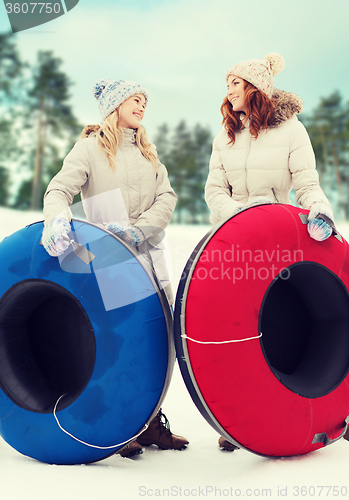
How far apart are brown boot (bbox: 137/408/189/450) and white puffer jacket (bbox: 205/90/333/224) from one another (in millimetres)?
1015

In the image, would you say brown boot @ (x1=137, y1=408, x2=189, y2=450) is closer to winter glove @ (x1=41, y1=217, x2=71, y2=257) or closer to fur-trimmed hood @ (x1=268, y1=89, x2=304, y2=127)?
winter glove @ (x1=41, y1=217, x2=71, y2=257)

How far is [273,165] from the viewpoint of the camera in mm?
1975

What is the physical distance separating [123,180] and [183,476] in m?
1.24

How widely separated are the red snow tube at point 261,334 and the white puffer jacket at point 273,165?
208 millimetres

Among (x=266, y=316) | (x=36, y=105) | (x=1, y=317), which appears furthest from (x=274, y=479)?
(x=36, y=105)

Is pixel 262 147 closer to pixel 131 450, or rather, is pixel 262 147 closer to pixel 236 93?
pixel 236 93

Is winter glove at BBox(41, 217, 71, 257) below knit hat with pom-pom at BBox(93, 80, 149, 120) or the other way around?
below

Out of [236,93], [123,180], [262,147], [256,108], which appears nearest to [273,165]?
[262,147]

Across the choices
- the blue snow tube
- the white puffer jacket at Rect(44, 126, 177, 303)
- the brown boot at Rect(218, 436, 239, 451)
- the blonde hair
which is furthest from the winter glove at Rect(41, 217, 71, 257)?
the brown boot at Rect(218, 436, 239, 451)

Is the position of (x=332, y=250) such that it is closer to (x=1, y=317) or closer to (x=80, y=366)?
(x=80, y=366)

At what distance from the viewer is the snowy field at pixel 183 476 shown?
1.50 metres

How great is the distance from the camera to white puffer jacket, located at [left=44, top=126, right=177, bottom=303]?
195 centimetres

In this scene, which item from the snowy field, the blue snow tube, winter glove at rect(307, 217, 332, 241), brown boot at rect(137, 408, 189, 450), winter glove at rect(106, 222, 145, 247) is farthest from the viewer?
brown boot at rect(137, 408, 189, 450)

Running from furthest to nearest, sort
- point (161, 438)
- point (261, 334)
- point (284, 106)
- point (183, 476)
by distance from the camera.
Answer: point (161, 438) → point (284, 106) → point (183, 476) → point (261, 334)
